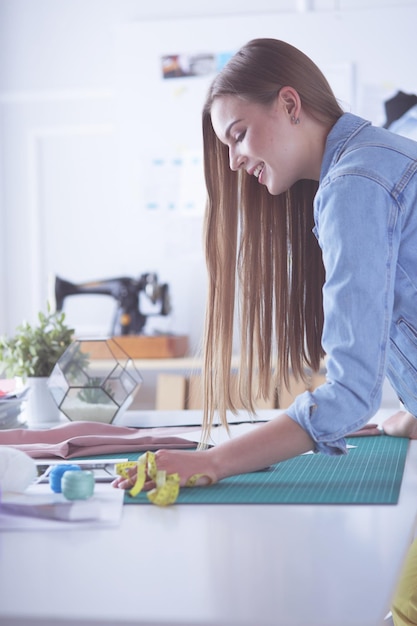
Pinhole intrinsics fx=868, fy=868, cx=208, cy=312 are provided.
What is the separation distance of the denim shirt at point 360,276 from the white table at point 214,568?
0.47ft

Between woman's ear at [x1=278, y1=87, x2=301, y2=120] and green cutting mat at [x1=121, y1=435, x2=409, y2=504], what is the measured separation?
0.56 meters

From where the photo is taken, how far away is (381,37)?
3504 millimetres

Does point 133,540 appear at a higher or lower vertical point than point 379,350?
lower

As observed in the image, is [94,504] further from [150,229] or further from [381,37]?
[381,37]

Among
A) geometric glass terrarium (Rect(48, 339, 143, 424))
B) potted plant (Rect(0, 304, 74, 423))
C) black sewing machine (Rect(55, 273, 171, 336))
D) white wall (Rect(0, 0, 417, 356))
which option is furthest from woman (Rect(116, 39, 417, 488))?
white wall (Rect(0, 0, 417, 356))

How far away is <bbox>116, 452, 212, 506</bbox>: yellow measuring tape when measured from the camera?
3.70 feet

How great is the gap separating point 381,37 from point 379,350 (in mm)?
2646

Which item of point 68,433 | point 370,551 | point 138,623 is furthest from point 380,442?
point 138,623

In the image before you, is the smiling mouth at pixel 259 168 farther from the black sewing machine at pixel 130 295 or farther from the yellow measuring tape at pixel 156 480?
the black sewing machine at pixel 130 295

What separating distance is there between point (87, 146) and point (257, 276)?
2.32 m

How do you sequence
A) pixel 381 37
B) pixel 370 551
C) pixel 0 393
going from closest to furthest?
pixel 370 551 → pixel 0 393 → pixel 381 37

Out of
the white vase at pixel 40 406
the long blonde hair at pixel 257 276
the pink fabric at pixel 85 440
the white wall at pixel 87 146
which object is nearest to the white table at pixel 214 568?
the pink fabric at pixel 85 440

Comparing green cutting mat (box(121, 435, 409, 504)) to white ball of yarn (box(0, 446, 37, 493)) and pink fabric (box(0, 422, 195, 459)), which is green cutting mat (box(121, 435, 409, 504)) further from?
pink fabric (box(0, 422, 195, 459))

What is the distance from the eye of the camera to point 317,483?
1.24m
